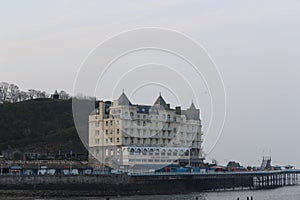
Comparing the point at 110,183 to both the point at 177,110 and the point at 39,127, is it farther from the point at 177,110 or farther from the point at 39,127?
the point at 39,127

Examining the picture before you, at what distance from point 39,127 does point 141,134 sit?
41.5 metres

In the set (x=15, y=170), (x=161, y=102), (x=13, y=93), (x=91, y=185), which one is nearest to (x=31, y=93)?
(x=13, y=93)

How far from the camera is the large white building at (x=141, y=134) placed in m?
Answer: 75.7

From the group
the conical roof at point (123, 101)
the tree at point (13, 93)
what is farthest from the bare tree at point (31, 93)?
the conical roof at point (123, 101)

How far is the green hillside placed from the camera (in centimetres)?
10088

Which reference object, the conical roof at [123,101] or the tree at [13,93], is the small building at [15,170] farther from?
the tree at [13,93]

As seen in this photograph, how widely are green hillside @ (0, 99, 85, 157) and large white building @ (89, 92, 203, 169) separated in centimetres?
1678

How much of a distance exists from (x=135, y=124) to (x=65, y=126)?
41703 millimetres

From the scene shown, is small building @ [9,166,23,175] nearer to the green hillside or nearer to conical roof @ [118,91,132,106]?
conical roof @ [118,91,132,106]

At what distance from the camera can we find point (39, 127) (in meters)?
112

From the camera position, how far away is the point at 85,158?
89.2 metres

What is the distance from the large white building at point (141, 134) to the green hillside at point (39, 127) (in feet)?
55.1

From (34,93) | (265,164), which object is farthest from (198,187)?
(34,93)

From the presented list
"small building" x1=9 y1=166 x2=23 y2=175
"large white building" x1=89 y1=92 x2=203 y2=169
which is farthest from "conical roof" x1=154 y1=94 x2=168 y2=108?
"small building" x1=9 y1=166 x2=23 y2=175
